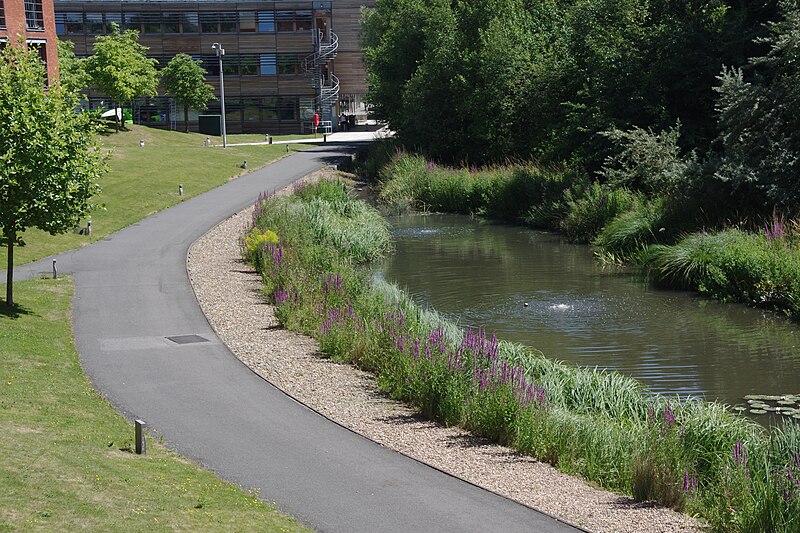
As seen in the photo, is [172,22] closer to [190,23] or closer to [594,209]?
[190,23]

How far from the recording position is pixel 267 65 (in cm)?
9081

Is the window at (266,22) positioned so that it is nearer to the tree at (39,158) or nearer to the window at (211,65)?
the window at (211,65)

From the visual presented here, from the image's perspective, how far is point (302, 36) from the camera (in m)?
90.0

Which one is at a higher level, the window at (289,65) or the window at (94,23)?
the window at (94,23)

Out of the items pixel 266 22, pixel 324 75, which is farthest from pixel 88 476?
pixel 324 75

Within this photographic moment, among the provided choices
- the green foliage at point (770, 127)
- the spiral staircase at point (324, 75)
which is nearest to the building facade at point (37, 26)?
the green foliage at point (770, 127)

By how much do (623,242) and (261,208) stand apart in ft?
40.9

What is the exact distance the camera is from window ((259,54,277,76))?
297 feet

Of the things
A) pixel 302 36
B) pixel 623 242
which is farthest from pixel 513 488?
pixel 302 36

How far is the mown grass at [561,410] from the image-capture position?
11.5m

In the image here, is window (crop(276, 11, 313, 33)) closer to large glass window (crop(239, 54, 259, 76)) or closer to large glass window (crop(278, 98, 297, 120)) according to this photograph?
large glass window (crop(239, 54, 259, 76))

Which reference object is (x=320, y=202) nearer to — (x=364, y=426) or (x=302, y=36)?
(x=364, y=426)

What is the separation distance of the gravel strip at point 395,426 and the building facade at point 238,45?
217 ft

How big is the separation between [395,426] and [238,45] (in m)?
78.8
